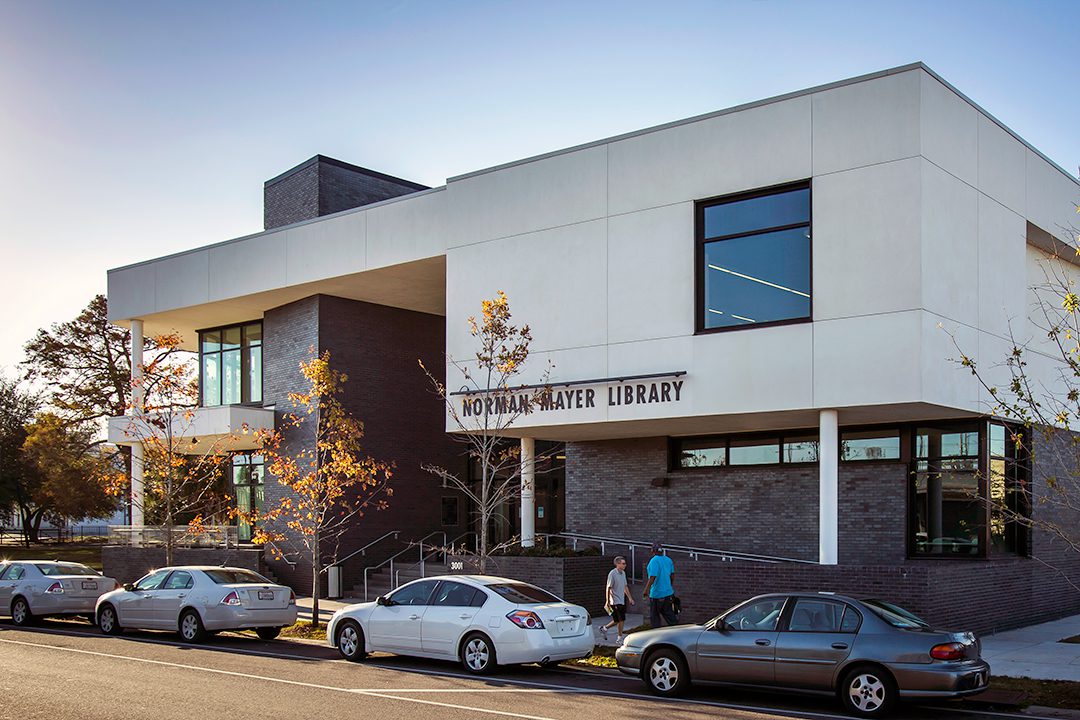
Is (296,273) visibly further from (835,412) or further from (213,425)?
(835,412)

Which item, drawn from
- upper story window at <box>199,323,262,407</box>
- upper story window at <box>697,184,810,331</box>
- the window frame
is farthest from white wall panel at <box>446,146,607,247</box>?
upper story window at <box>199,323,262,407</box>

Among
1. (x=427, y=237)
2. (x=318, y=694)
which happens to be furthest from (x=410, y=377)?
(x=318, y=694)

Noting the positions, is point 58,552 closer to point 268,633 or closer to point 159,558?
point 159,558

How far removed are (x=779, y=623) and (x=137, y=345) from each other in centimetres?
2477

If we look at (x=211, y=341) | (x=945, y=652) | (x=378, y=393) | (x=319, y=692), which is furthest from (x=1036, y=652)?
(x=211, y=341)

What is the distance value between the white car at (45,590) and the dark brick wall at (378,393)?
21.0ft

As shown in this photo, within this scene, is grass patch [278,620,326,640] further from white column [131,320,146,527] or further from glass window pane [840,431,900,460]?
white column [131,320,146,527]

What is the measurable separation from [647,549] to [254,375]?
1414 centimetres

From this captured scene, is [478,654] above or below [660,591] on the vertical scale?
below

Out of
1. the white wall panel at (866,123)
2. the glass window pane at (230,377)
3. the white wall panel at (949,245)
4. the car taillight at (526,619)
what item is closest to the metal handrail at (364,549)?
the glass window pane at (230,377)

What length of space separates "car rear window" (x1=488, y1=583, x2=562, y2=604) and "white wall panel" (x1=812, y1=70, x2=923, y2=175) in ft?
29.7

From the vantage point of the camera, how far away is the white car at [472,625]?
1538cm

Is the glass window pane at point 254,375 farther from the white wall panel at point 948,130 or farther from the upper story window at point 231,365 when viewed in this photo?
the white wall panel at point 948,130

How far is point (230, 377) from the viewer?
33844 millimetres
